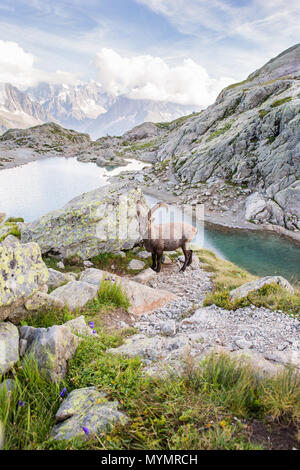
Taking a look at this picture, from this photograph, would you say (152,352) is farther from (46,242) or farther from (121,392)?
(46,242)

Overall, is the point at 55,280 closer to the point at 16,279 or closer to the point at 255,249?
the point at 16,279

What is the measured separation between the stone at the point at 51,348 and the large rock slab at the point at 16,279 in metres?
0.76

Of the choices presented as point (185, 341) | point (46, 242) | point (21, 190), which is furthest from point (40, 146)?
point (185, 341)

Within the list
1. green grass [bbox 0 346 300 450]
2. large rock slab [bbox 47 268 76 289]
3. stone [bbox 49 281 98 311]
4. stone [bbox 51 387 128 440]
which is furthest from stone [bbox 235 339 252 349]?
large rock slab [bbox 47 268 76 289]

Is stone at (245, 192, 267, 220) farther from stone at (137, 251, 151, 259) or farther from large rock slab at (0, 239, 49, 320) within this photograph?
large rock slab at (0, 239, 49, 320)

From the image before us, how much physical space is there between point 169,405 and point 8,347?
131 inches

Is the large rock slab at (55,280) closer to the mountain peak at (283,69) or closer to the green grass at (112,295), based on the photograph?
the green grass at (112,295)

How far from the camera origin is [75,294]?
8.37m

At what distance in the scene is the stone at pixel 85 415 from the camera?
3617 millimetres

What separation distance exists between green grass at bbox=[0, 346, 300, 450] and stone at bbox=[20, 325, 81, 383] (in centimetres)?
17

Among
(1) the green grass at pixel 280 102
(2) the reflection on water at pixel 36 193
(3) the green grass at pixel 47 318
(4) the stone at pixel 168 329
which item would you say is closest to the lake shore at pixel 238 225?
(2) the reflection on water at pixel 36 193

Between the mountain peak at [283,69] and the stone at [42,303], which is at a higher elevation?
the mountain peak at [283,69]

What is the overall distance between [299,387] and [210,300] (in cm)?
635

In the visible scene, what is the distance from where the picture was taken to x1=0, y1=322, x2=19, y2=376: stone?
15.2 ft
